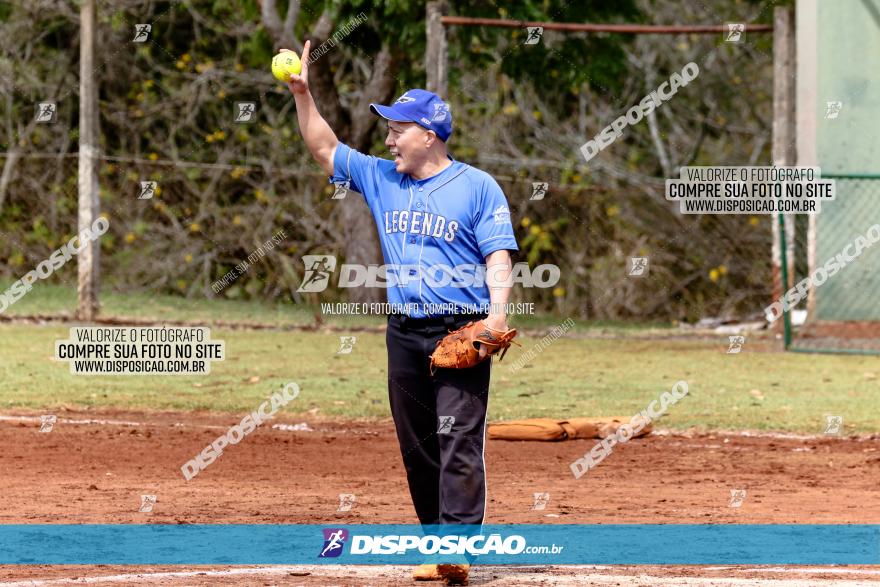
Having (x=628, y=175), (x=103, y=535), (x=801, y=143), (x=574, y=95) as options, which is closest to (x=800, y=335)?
(x=801, y=143)

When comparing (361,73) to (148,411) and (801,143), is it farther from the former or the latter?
(148,411)

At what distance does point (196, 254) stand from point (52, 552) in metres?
15.0

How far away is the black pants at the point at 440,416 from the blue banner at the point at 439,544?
0.16m

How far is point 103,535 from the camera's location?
7.33 metres

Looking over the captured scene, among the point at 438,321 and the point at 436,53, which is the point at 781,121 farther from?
the point at 438,321

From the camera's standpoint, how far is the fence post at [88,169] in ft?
56.5

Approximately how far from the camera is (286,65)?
668cm

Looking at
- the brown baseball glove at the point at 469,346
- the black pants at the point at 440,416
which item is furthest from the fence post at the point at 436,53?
the brown baseball glove at the point at 469,346

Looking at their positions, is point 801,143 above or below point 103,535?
above

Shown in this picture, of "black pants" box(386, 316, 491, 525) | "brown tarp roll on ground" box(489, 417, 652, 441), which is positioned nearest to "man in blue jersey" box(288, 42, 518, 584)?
"black pants" box(386, 316, 491, 525)

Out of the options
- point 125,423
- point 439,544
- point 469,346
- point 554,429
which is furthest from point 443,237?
point 125,423

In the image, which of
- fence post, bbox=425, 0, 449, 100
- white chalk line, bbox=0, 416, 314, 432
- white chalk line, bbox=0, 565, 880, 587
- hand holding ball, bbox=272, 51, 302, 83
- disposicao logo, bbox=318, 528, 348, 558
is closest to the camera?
white chalk line, bbox=0, 565, 880, 587

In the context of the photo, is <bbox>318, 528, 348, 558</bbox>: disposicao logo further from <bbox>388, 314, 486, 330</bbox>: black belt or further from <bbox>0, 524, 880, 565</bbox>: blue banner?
<bbox>388, 314, 486, 330</bbox>: black belt

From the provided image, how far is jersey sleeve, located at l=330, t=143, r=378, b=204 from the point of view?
6.75 metres
